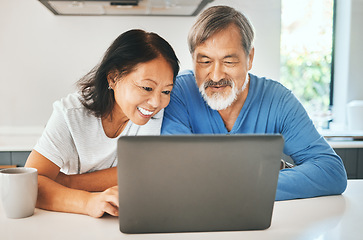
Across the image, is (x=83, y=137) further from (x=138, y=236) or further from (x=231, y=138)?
(x=231, y=138)

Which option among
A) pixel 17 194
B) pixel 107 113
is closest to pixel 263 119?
pixel 107 113

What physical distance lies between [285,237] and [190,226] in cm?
21

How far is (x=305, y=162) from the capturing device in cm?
134

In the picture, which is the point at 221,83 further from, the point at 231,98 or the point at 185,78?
the point at 185,78

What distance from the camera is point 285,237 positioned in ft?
2.73

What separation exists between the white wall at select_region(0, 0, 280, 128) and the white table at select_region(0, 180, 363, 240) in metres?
2.17

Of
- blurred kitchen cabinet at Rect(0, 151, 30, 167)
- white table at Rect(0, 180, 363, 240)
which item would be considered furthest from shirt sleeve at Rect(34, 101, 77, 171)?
blurred kitchen cabinet at Rect(0, 151, 30, 167)

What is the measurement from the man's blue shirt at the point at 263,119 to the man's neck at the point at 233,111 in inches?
1.9

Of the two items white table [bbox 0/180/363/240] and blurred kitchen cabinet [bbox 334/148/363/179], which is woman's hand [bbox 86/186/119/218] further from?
blurred kitchen cabinet [bbox 334/148/363/179]

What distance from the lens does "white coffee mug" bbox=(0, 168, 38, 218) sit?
3.08ft

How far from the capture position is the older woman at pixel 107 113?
4.11 ft

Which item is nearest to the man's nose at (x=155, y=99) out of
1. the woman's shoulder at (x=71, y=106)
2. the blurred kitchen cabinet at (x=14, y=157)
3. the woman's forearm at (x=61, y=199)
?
the woman's shoulder at (x=71, y=106)

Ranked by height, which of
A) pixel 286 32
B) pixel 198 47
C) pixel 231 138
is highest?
pixel 286 32

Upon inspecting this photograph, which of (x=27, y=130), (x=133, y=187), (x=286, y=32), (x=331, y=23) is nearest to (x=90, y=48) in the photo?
(x=27, y=130)
